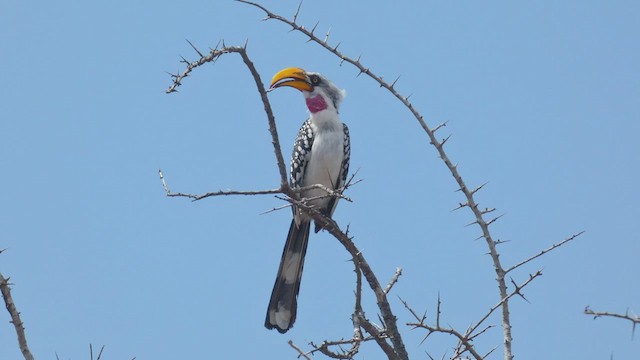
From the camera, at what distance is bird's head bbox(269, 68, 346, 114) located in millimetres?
6910

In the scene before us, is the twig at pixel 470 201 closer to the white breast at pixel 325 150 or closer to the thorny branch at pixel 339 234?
the thorny branch at pixel 339 234

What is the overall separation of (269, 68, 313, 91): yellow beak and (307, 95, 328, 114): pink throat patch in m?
0.09

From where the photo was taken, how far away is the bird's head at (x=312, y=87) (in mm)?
6910

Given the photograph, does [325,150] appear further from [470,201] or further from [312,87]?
[470,201]

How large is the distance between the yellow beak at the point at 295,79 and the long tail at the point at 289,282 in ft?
3.40

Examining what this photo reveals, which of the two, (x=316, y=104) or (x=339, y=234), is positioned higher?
(x=316, y=104)

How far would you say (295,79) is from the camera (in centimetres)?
694

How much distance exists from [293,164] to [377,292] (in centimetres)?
263

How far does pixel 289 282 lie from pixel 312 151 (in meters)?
1.01

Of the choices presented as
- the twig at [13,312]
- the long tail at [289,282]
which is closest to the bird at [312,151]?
the long tail at [289,282]

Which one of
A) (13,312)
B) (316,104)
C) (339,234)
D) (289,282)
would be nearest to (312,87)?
(316,104)

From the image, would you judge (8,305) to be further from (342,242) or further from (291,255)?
(291,255)

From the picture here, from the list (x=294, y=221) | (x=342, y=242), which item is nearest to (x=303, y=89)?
(x=294, y=221)

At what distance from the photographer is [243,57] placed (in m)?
3.90
